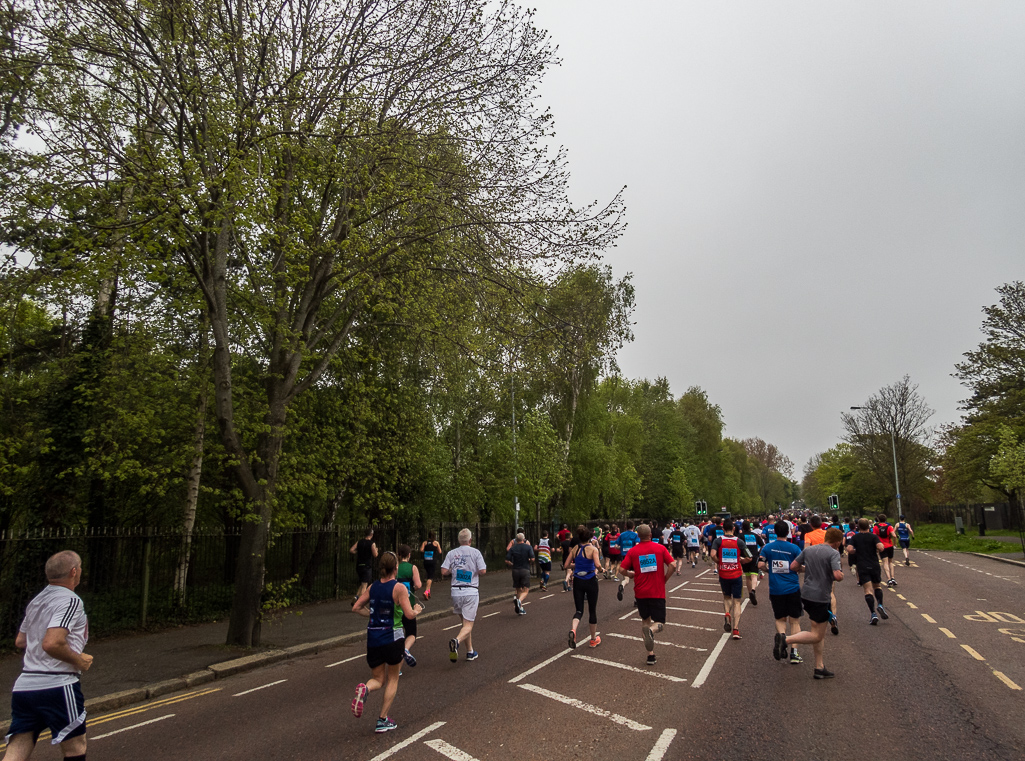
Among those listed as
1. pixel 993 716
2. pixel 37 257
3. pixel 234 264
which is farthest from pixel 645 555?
pixel 234 264

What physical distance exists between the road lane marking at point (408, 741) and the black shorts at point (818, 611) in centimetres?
453

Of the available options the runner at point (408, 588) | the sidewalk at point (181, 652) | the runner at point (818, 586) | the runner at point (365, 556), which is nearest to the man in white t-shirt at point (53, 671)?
the sidewalk at point (181, 652)

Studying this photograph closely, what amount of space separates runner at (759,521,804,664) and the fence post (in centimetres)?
1203

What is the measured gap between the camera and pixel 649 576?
8609mm

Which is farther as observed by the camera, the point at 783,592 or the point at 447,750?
the point at 783,592

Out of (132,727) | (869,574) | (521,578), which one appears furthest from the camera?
(521,578)

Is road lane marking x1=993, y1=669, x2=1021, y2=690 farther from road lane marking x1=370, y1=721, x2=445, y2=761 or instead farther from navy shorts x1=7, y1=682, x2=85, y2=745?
navy shorts x1=7, y1=682, x2=85, y2=745

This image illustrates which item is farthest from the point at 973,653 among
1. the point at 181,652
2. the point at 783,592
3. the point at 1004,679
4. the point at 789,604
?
the point at 181,652

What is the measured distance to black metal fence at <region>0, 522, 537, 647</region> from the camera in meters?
11.0

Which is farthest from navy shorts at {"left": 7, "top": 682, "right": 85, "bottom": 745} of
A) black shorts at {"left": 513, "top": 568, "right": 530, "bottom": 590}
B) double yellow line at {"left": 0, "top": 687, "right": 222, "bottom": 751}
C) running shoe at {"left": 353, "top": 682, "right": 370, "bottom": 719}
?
black shorts at {"left": 513, "top": 568, "right": 530, "bottom": 590}

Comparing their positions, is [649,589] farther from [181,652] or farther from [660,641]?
[181,652]

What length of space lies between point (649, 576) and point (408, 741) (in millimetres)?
4310

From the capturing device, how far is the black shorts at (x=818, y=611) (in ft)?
23.7

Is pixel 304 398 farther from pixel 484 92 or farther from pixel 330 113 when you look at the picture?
pixel 484 92
